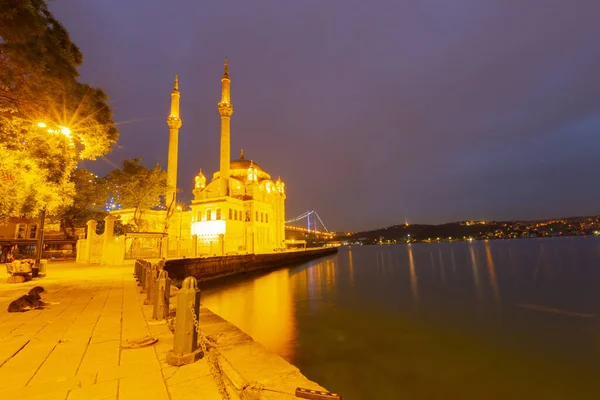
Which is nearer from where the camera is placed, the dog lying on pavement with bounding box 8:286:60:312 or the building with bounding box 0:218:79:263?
the dog lying on pavement with bounding box 8:286:60:312

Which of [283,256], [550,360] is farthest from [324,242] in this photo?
[550,360]

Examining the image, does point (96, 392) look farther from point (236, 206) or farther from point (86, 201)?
point (236, 206)

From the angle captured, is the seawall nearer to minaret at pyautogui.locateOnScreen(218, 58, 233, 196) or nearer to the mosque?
the mosque

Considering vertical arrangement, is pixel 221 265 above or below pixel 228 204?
below

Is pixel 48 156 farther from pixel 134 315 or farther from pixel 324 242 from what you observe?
pixel 324 242

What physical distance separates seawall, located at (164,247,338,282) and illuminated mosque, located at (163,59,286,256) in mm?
2151

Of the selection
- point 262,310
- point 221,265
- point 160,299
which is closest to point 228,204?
point 221,265

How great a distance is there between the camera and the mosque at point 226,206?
131ft

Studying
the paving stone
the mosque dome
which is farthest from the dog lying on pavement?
the mosque dome

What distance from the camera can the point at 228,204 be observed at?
41062 millimetres

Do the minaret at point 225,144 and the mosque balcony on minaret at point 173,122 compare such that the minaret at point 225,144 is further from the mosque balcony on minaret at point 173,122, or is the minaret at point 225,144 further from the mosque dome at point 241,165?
the mosque dome at point 241,165

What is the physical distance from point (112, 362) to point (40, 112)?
29.1ft

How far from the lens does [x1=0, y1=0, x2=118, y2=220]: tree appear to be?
25.5 feet

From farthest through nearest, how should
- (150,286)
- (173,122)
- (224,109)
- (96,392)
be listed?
(224,109)
(173,122)
(150,286)
(96,392)
